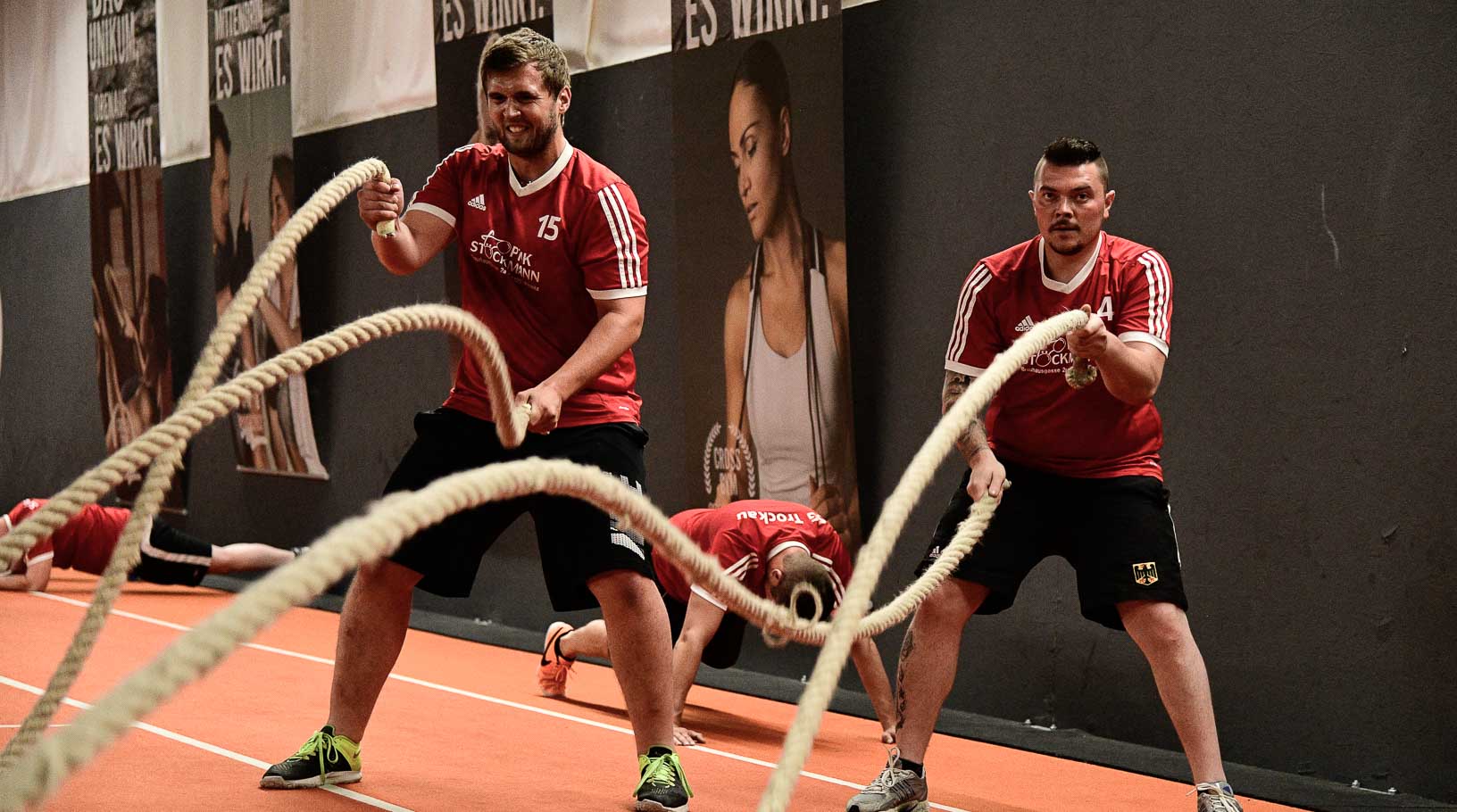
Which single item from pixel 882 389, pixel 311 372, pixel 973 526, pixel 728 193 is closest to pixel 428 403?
pixel 311 372

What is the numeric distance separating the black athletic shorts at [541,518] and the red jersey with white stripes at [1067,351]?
A: 95cm

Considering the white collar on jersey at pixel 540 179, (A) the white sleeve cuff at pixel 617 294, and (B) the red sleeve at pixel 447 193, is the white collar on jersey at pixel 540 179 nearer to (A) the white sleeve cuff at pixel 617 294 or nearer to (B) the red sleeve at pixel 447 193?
(B) the red sleeve at pixel 447 193

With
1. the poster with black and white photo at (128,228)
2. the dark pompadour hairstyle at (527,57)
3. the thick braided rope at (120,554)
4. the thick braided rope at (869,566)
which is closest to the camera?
the thick braided rope at (869,566)

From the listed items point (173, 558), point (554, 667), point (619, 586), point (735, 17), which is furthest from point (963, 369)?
point (173, 558)

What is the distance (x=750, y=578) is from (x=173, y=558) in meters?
4.52

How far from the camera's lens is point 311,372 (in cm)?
907

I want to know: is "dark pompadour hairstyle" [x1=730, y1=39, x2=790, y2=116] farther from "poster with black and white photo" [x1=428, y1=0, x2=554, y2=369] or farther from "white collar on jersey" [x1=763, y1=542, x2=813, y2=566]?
"white collar on jersey" [x1=763, y1=542, x2=813, y2=566]

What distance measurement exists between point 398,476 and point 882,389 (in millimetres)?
2694

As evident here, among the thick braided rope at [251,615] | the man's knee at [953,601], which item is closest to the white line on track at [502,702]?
the man's knee at [953,601]

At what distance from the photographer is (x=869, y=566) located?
2.42 metres

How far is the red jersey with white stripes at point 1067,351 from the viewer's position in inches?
147

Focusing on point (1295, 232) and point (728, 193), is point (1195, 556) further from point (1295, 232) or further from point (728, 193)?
point (728, 193)

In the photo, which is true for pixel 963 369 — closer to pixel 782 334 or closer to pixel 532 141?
pixel 532 141

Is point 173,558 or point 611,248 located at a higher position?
point 611,248
